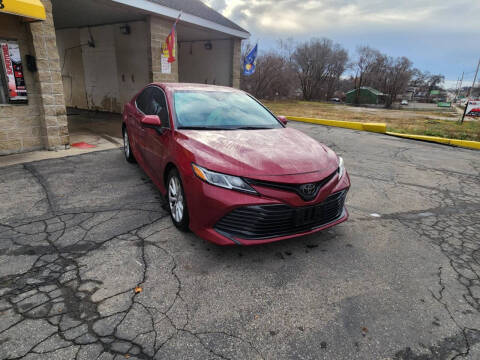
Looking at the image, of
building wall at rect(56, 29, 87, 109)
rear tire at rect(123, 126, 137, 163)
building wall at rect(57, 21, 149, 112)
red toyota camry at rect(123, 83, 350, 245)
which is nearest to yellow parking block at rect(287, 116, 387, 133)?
building wall at rect(57, 21, 149, 112)

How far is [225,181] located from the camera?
2570 millimetres

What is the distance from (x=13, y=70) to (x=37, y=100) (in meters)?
0.66

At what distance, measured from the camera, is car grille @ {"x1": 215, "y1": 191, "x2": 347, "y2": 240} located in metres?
2.52

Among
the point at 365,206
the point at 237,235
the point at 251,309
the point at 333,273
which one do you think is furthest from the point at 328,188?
the point at 365,206

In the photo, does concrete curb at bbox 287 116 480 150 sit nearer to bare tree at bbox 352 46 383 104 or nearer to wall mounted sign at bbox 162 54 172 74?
wall mounted sign at bbox 162 54 172 74

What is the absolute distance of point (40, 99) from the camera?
6.11m

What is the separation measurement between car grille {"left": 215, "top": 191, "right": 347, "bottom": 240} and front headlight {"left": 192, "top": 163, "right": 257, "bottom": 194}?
6.8 inches

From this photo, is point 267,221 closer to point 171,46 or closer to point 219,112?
point 219,112

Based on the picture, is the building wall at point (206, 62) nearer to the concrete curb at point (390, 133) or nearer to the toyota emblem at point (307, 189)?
the concrete curb at point (390, 133)

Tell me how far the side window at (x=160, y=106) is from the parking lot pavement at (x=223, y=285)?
3.64 ft

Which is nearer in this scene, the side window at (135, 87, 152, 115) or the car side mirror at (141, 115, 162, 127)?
the car side mirror at (141, 115, 162, 127)

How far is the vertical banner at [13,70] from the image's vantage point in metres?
5.60

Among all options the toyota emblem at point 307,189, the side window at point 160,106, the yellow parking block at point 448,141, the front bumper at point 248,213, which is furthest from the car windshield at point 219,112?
the yellow parking block at point 448,141

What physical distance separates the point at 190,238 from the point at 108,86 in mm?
11983
